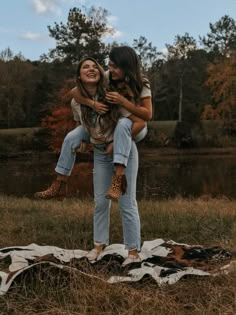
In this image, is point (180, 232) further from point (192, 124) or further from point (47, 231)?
point (192, 124)

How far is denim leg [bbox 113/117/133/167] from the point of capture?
11.5ft

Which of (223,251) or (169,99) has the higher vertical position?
(169,99)

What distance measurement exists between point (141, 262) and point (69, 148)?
1066 millimetres

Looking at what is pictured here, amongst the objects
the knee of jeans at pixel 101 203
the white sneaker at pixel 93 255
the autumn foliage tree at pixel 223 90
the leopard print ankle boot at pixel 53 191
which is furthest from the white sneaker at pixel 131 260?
the autumn foliage tree at pixel 223 90

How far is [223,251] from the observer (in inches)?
147

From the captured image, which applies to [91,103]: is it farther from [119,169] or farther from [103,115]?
[119,169]

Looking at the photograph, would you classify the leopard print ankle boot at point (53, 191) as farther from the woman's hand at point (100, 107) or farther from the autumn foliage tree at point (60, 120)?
the autumn foliage tree at point (60, 120)

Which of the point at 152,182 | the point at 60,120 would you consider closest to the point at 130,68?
the point at 152,182

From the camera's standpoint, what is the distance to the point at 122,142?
11.6 feet

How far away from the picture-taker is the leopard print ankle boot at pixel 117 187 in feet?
11.3

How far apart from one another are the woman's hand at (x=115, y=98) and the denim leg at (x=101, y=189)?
0.49 m

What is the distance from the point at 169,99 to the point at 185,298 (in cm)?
4821

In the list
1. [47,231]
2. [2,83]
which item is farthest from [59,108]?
[47,231]

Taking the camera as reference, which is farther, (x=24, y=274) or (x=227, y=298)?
(x=24, y=274)
